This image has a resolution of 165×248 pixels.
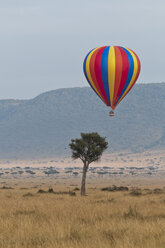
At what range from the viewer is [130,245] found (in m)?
10.4

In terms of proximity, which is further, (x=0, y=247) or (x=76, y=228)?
(x=76, y=228)

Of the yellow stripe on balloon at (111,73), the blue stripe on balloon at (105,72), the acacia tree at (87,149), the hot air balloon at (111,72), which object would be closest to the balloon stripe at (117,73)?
the hot air balloon at (111,72)

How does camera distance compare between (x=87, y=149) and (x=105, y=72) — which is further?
(x=87, y=149)

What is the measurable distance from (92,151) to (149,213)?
25664mm

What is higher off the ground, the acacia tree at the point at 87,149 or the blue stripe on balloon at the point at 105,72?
the blue stripe on balloon at the point at 105,72

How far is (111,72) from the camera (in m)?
41.2

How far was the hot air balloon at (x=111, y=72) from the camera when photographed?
1618 inches

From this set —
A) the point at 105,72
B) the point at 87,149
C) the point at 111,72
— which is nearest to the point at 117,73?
the point at 111,72

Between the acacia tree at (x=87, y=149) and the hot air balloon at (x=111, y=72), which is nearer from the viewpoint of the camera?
the hot air balloon at (x=111, y=72)

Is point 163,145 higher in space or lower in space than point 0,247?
higher

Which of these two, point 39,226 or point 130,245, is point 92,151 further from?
point 130,245

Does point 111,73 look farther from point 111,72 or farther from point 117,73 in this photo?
point 117,73

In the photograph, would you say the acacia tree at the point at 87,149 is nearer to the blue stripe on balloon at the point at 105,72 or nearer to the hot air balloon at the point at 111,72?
the hot air balloon at the point at 111,72

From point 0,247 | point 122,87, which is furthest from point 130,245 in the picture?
point 122,87
